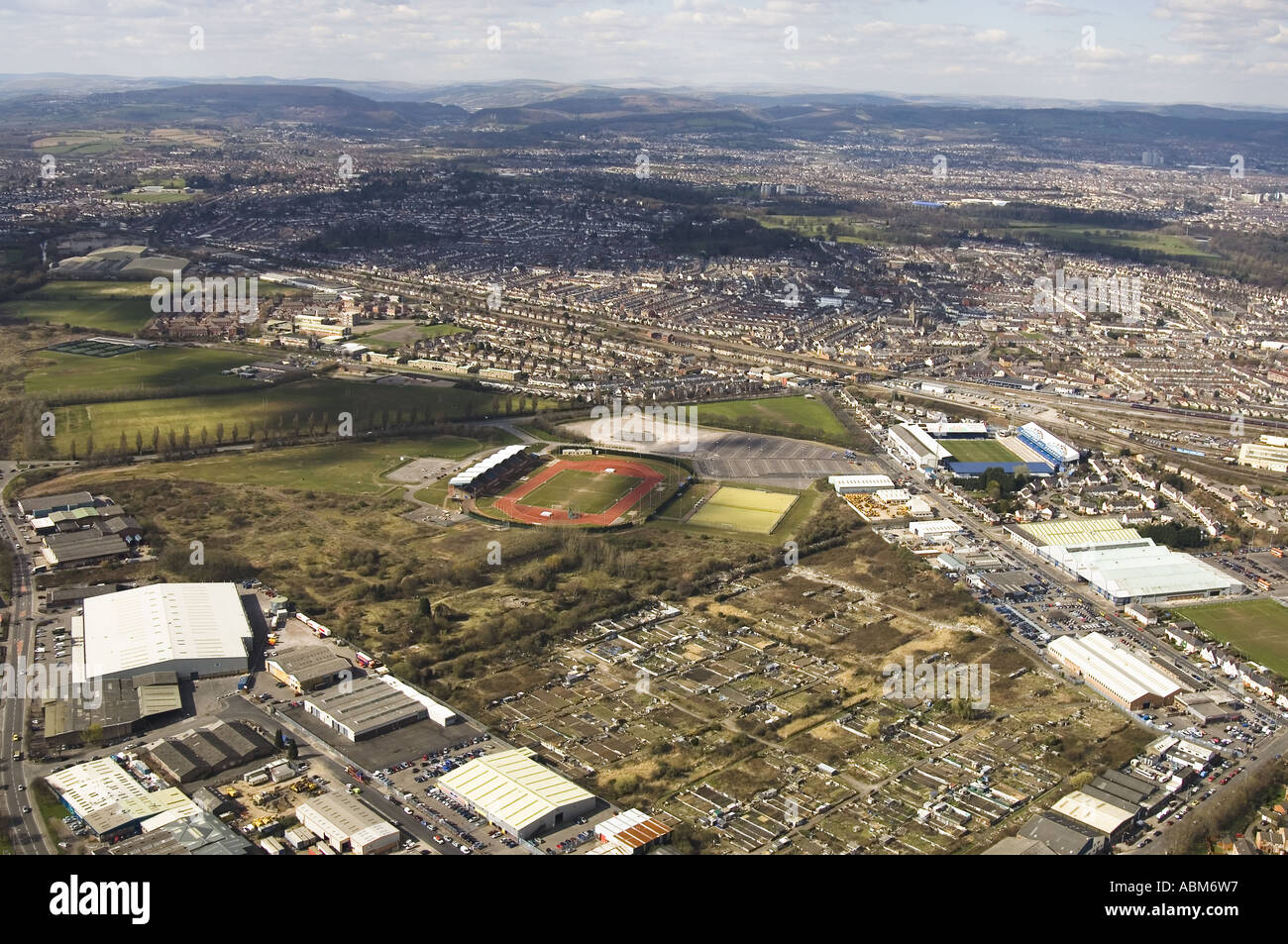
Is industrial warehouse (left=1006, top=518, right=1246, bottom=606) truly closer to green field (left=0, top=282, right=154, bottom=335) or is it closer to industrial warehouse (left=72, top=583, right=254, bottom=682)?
industrial warehouse (left=72, top=583, right=254, bottom=682)

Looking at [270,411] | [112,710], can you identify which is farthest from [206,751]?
[270,411]

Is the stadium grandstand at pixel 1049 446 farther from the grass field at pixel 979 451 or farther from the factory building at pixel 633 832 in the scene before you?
the factory building at pixel 633 832

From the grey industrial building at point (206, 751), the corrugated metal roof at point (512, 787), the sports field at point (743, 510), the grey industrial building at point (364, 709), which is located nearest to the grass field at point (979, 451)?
the sports field at point (743, 510)

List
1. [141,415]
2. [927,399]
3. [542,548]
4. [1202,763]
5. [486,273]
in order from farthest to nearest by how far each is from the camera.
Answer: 1. [486,273]
2. [927,399]
3. [141,415]
4. [542,548]
5. [1202,763]

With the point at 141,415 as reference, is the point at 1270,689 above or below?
below

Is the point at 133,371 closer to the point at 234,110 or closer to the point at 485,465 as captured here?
the point at 485,465

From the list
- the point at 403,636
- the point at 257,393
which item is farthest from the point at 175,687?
the point at 257,393
